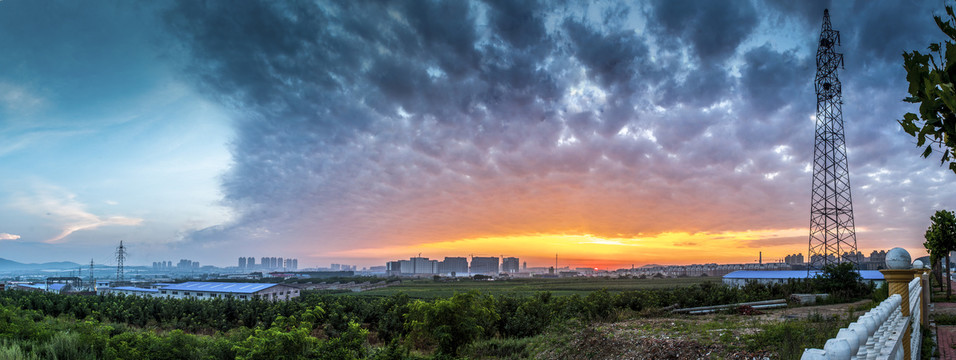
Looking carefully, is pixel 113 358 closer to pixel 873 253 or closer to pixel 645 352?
pixel 645 352

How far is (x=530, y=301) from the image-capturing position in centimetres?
2195

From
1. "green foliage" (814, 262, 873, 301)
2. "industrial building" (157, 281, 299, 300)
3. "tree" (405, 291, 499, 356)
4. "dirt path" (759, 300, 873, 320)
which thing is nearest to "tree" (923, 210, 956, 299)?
"green foliage" (814, 262, 873, 301)

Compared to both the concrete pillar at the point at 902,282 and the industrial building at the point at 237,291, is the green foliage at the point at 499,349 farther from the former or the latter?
the industrial building at the point at 237,291

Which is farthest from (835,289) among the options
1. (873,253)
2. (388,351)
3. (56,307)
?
(873,253)

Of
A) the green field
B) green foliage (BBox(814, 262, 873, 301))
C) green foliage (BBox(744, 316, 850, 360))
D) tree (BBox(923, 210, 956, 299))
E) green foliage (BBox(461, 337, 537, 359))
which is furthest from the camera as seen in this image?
the green field

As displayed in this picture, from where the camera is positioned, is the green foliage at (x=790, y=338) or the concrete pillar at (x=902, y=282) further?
the green foliage at (x=790, y=338)

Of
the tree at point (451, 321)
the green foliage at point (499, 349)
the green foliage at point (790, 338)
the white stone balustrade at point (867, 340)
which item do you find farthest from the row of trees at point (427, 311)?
the white stone balustrade at point (867, 340)

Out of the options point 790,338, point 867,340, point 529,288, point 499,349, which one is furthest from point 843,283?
point 529,288

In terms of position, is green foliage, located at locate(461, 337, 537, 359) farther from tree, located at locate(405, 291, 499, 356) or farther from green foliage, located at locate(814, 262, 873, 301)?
green foliage, located at locate(814, 262, 873, 301)

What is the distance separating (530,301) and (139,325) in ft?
69.9

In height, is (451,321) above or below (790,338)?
below

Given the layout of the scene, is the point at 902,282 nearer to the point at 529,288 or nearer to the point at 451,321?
the point at 451,321

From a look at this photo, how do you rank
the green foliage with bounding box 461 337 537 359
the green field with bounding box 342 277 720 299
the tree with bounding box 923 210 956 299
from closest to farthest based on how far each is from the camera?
1. the green foliage with bounding box 461 337 537 359
2. the tree with bounding box 923 210 956 299
3. the green field with bounding box 342 277 720 299

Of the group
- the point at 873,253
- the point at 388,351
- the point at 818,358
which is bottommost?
the point at 873,253
